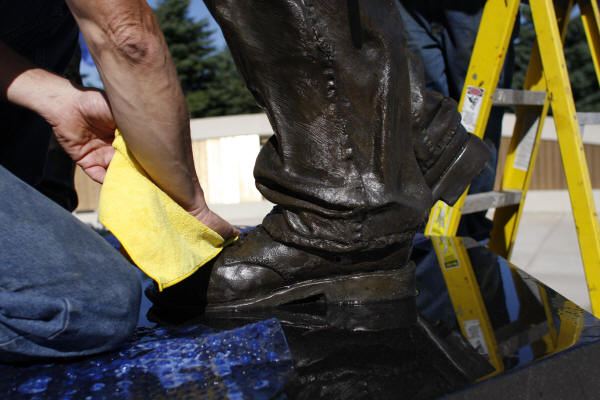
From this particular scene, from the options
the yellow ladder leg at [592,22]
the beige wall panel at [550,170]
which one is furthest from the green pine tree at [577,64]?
the yellow ladder leg at [592,22]

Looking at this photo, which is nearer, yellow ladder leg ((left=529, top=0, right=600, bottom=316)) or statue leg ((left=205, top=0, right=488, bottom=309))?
statue leg ((left=205, top=0, right=488, bottom=309))

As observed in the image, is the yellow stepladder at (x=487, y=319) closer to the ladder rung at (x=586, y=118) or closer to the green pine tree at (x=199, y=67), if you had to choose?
the ladder rung at (x=586, y=118)

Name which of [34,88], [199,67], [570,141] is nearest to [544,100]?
[570,141]

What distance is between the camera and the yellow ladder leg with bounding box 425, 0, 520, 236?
Answer: 1.82m

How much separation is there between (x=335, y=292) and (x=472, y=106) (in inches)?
41.8

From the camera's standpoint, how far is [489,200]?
80.5 inches

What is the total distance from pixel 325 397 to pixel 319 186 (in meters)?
0.46

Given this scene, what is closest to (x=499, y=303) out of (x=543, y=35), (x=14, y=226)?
(x=14, y=226)

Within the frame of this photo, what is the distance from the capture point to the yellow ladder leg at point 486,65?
5.98 ft

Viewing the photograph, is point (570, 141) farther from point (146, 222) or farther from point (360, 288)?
point (146, 222)

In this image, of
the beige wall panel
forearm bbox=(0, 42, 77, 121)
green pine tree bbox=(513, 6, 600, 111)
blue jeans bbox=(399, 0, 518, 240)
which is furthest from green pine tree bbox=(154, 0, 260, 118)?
forearm bbox=(0, 42, 77, 121)

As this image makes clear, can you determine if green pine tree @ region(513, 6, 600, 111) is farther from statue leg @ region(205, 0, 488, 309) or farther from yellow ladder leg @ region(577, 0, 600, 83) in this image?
statue leg @ region(205, 0, 488, 309)

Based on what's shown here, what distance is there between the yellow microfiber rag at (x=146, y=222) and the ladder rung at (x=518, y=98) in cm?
134

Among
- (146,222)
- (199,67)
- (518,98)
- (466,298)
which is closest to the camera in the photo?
(146,222)
